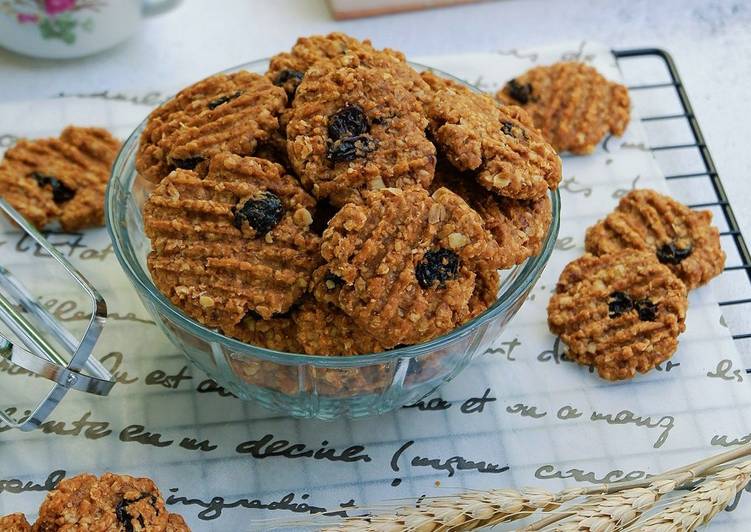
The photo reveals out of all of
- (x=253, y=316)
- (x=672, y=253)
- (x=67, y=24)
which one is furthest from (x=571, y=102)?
(x=67, y=24)

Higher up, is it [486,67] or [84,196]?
[486,67]

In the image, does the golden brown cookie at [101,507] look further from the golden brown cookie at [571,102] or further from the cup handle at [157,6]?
the cup handle at [157,6]

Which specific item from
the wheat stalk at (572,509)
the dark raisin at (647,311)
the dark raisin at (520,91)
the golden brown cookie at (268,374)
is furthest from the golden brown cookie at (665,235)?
the golden brown cookie at (268,374)

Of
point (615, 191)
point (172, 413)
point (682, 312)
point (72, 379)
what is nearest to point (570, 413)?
point (682, 312)

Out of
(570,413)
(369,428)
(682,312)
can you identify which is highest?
(682,312)

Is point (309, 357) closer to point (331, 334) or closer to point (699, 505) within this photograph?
point (331, 334)

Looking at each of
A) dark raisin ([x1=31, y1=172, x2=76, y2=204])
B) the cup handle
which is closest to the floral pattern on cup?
the cup handle

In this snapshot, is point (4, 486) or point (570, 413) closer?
point (4, 486)

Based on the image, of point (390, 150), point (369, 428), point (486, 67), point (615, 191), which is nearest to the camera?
point (390, 150)

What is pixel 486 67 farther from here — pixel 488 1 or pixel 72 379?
pixel 72 379

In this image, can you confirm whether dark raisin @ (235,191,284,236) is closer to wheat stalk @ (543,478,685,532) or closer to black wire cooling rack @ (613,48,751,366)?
wheat stalk @ (543,478,685,532)
